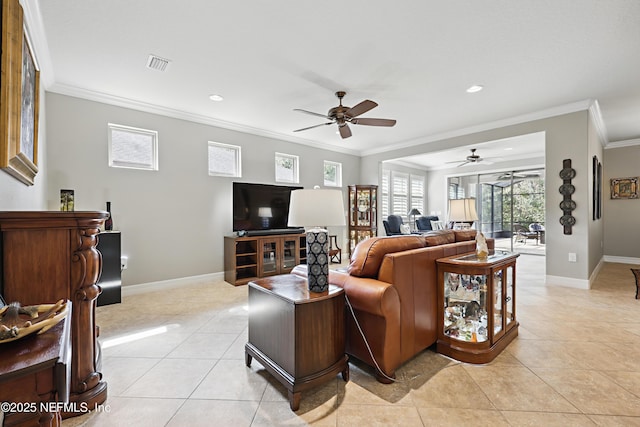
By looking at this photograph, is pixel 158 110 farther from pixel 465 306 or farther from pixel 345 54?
pixel 465 306

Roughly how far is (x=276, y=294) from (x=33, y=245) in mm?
1272

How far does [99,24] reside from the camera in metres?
2.38

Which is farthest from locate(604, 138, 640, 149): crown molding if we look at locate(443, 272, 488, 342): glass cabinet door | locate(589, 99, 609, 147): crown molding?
locate(443, 272, 488, 342): glass cabinet door

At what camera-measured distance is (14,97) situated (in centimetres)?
162

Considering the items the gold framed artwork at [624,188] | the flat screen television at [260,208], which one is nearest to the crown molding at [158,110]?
the flat screen television at [260,208]

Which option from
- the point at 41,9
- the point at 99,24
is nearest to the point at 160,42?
the point at 99,24

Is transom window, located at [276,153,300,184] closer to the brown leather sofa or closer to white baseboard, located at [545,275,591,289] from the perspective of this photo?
the brown leather sofa

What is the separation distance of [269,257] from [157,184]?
2012 millimetres

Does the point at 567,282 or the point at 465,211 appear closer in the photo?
the point at 465,211

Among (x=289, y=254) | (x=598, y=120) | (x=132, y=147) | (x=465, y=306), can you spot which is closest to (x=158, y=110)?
(x=132, y=147)

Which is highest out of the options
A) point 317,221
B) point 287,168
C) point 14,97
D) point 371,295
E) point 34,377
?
point 287,168

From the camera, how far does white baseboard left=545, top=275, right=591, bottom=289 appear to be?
413 cm

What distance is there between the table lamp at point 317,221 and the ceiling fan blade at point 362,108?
1.64 meters

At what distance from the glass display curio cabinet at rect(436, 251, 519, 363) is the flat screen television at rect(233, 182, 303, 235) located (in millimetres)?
2895
